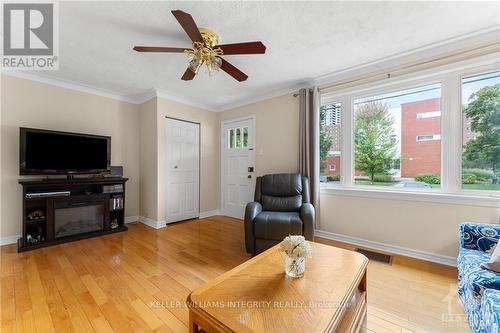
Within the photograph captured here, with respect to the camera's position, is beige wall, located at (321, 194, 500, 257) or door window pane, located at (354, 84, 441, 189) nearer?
beige wall, located at (321, 194, 500, 257)

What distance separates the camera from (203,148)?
14.7 feet

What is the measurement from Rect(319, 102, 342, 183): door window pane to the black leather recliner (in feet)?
1.46

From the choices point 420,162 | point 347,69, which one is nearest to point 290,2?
point 347,69

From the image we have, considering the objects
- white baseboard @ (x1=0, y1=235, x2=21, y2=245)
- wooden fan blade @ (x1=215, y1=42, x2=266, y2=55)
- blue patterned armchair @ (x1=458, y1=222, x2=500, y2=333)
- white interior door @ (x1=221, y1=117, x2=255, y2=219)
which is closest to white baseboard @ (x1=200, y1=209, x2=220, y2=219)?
white interior door @ (x1=221, y1=117, x2=255, y2=219)

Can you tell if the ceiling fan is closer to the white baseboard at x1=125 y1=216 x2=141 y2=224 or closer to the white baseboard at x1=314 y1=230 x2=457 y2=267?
the white baseboard at x1=314 y1=230 x2=457 y2=267

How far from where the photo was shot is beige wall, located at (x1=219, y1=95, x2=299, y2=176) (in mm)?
3469

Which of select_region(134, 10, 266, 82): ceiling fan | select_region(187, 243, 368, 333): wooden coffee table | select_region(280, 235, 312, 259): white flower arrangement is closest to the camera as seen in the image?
→ select_region(187, 243, 368, 333): wooden coffee table

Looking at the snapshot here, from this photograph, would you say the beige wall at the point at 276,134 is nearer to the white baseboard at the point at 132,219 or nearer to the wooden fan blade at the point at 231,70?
the wooden fan blade at the point at 231,70

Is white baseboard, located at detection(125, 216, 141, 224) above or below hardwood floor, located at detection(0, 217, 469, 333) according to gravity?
above

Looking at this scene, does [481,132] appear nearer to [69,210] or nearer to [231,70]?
[231,70]

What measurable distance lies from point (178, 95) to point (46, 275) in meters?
3.05

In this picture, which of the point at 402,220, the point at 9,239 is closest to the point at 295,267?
the point at 402,220

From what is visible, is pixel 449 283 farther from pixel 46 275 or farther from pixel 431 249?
pixel 46 275

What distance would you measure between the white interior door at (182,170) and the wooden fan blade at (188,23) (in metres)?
2.35
